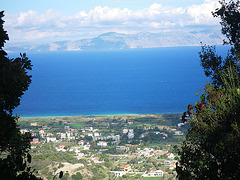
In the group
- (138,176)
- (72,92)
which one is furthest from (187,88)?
(138,176)

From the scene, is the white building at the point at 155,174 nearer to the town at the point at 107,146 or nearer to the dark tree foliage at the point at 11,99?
the town at the point at 107,146

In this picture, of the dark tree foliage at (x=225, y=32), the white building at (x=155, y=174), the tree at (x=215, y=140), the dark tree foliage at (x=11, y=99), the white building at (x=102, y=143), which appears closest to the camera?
the dark tree foliage at (x=11, y=99)

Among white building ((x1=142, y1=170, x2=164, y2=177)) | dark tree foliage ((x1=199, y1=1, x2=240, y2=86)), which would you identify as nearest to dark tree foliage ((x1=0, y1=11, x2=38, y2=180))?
dark tree foliage ((x1=199, y1=1, x2=240, y2=86))

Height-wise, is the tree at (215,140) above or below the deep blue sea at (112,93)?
below

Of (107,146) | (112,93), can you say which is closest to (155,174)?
(107,146)

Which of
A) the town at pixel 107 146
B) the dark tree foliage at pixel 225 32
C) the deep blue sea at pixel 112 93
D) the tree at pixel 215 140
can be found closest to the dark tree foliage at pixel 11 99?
the tree at pixel 215 140

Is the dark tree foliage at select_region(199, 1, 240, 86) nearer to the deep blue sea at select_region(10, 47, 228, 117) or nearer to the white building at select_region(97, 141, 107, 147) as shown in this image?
the white building at select_region(97, 141, 107, 147)

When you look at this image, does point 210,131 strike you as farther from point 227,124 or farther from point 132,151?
point 132,151

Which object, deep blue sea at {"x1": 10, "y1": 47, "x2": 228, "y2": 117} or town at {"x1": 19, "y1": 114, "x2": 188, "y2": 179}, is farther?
deep blue sea at {"x1": 10, "y1": 47, "x2": 228, "y2": 117}
